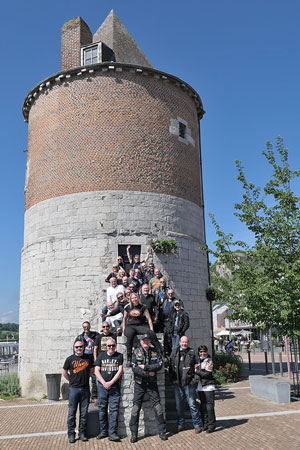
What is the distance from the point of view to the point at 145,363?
→ 7.43 metres

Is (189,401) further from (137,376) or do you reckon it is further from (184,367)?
(137,376)

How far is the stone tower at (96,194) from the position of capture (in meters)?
13.5

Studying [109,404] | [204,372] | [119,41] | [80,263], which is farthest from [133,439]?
[119,41]

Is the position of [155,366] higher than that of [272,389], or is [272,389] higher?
[155,366]

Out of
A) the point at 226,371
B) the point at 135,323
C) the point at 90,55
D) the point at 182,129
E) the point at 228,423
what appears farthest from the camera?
the point at 182,129

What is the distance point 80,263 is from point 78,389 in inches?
258

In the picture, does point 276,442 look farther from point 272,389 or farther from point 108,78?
point 108,78

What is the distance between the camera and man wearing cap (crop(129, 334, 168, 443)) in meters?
7.29

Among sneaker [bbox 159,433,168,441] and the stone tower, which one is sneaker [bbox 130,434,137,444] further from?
the stone tower

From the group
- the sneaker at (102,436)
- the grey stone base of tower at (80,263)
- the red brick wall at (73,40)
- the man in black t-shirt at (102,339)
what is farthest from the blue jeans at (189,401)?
the red brick wall at (73,40)

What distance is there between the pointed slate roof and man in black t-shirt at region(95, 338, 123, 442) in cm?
1271

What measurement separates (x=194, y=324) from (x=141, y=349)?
7.42 m

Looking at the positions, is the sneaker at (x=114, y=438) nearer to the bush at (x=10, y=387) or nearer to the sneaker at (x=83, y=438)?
the sneaker at (x=83, y=438)

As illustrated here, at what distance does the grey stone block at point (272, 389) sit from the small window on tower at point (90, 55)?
12964mm
